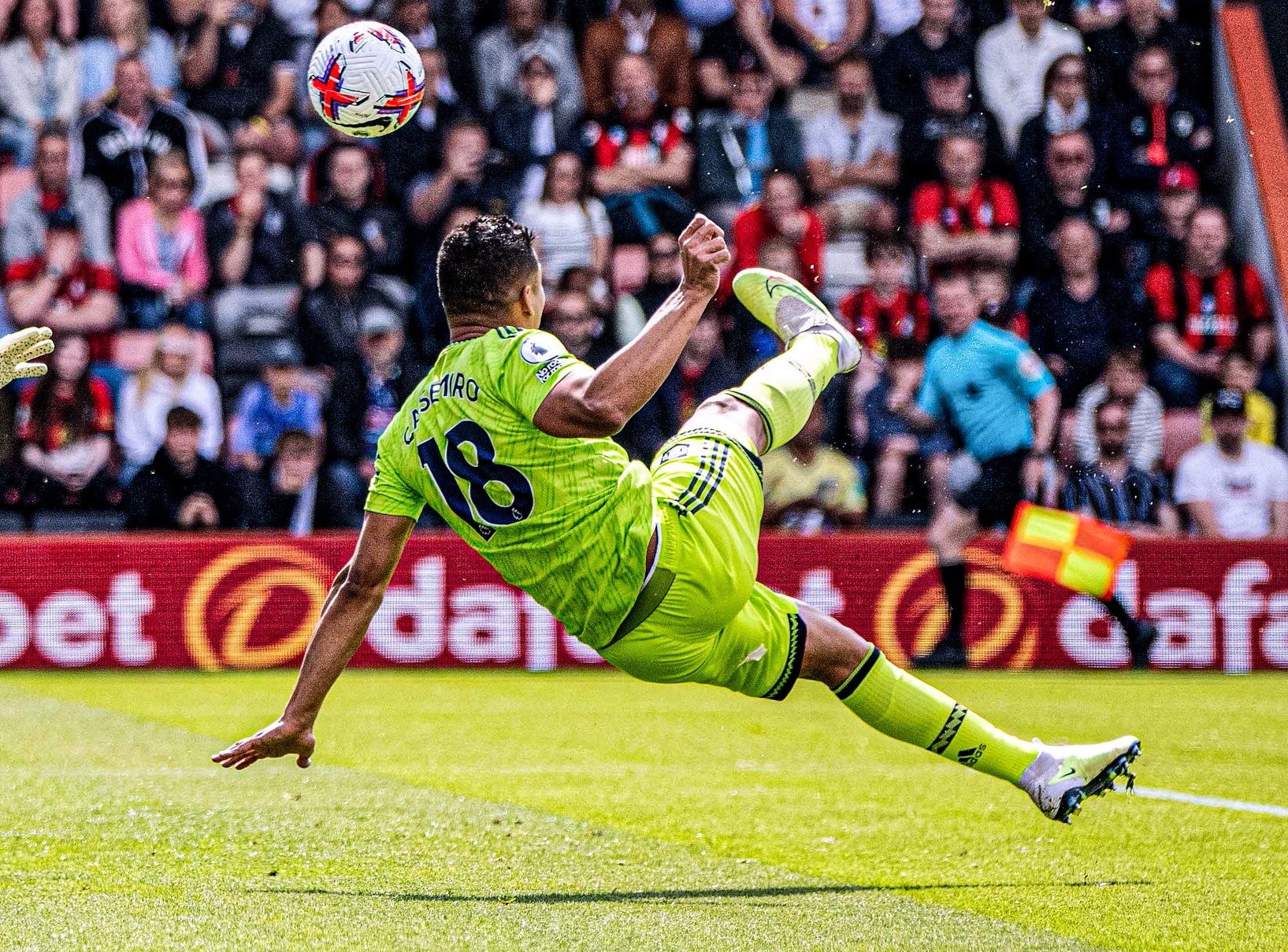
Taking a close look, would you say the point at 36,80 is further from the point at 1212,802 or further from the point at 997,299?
the point at 1212,802

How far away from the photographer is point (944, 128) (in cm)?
1549

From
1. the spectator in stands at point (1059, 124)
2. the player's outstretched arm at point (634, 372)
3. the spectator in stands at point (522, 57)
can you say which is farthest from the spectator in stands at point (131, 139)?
the player's outstretched arm at point (634, 372)

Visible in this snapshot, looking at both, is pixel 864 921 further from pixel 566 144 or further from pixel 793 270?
pixel 566 144

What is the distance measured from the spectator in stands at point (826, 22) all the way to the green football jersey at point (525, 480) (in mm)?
11431

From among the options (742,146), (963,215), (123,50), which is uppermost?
(123,50)

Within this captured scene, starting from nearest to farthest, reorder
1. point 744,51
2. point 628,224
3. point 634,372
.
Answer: point 634,372, point 628,224, point 744,51

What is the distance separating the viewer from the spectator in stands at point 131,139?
15.3m

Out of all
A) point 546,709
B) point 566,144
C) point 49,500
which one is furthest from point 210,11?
point 546,709

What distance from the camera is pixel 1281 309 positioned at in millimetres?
15359

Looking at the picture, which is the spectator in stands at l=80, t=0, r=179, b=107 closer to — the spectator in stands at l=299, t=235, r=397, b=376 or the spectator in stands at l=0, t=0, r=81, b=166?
the spectator in stands at l=0, t=0, r=81, b=166

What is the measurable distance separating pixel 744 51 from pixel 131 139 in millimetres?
5273

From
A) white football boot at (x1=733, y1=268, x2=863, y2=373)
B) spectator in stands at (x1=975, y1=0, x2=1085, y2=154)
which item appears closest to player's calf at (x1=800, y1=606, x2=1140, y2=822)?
white football boot at (x1=733, y1=268, x2=863, y2=373)

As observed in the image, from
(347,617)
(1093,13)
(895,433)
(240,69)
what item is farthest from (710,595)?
(1093,13)

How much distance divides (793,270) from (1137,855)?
892 cm
